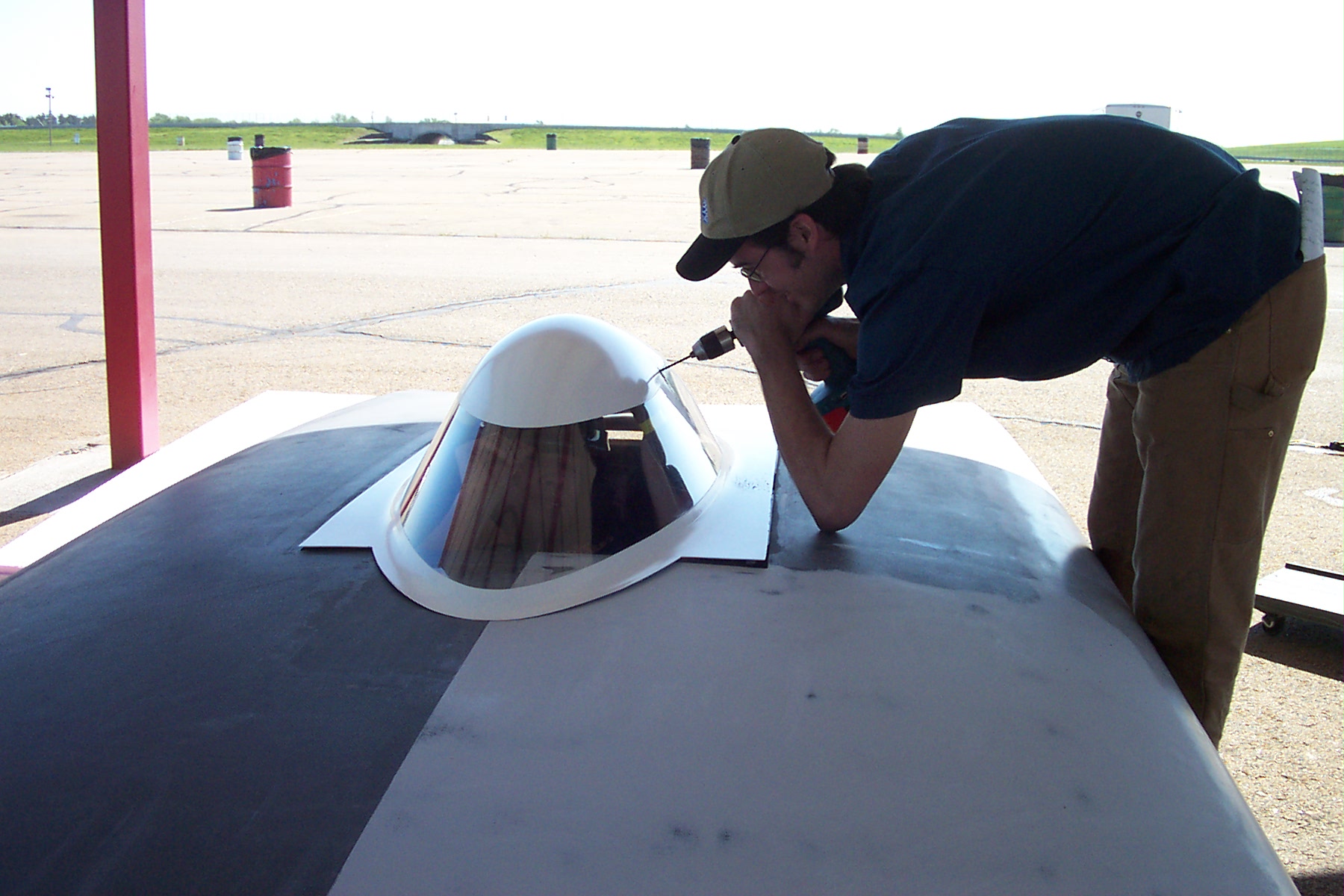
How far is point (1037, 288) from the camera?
6.77 ft

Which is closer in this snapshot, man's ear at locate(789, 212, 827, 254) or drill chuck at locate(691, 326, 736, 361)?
man's ear at locate(789, 212, 827, 254)

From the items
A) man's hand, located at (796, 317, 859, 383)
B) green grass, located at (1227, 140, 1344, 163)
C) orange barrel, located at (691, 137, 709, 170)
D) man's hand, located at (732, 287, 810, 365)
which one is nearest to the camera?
man's hand, located at (732, 287, 810, 365)

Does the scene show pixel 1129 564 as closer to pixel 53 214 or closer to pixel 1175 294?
pixel 1175 294

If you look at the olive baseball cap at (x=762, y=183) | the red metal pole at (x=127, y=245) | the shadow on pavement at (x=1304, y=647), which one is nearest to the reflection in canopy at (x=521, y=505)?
the olive baseball cap at (x=762, y=183)

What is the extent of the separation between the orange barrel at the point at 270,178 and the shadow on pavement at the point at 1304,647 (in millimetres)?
17234

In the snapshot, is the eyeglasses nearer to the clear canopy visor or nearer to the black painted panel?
the clear canopy visor

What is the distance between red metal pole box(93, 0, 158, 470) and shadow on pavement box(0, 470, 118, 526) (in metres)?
0.13

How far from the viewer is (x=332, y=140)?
55969mm

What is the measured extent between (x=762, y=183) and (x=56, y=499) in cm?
391

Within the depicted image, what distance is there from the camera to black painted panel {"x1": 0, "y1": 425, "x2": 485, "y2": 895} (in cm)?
152

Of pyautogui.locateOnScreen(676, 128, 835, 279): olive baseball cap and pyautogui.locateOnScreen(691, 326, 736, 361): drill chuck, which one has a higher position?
pyautogui.locateOnScreen(676, 128, 835, 279): olive baseball cap

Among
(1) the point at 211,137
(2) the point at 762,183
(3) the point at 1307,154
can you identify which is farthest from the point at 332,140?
(2) the point at 762,183

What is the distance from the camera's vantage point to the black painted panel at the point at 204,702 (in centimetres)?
152

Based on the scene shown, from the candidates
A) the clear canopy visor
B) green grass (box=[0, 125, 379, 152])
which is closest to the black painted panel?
the clear canopy visor
